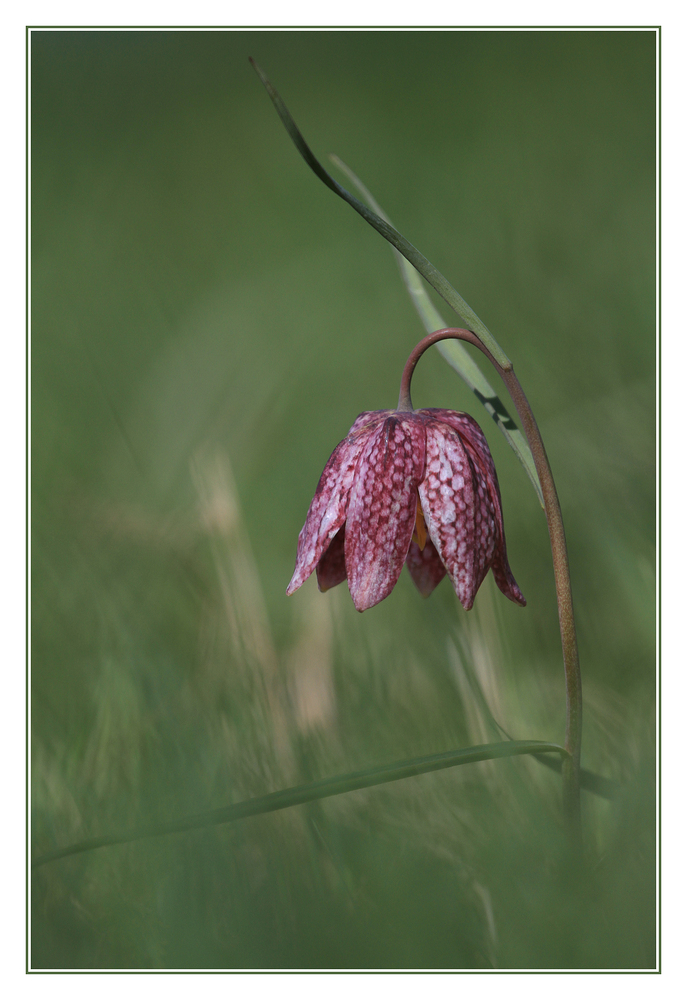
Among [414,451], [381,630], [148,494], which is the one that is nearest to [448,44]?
[148,494]

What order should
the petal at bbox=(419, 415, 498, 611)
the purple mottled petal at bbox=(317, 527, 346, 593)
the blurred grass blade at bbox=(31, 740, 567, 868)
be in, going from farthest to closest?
the purple mottled petal at bbox=(317, 527, 346, 593) → the petal at bbox=(419, 415, 498, 611) → the blurred grass blade at bbox=(31, 740, 567, 868)

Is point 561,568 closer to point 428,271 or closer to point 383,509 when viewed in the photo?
point 383,509

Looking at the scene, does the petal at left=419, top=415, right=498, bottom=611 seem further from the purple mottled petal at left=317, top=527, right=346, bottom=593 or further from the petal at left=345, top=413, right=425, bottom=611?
the purple mottled petal at left=317, top=527, right=346, bottom=593

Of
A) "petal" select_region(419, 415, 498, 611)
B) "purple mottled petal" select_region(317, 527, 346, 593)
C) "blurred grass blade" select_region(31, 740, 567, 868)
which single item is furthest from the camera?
"purple mottled petal" select_region(317, 527, 346, 593)

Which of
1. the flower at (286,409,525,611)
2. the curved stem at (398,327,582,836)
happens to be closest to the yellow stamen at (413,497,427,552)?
the flower at (286,409,525,611)

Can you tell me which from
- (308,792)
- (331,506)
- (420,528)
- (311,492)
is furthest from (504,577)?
(311,492)

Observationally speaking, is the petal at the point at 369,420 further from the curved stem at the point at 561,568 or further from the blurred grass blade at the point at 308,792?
the blurred grass blade at the point at 308,792

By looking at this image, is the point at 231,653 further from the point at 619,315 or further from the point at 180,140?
the point at 180,140
